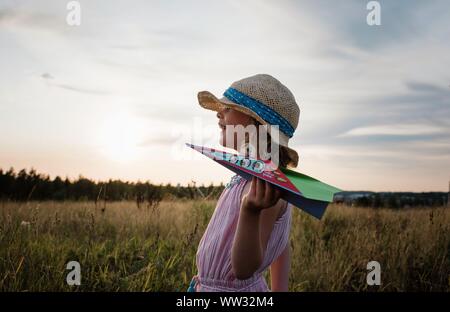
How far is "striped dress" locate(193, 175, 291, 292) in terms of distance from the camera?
2145mm

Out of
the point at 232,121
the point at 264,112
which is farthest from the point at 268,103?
the point at 232,121

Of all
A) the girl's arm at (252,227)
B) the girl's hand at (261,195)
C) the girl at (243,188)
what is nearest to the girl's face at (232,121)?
the girl at (243,188)

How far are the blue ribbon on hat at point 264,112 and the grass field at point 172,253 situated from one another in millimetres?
1802

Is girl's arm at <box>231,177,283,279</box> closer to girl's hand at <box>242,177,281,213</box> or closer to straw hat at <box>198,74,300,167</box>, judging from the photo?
girl's hand at <box>242,177,281,213</box>

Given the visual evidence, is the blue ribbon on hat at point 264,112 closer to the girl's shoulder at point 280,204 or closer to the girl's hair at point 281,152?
the girl's hair at point 281,152

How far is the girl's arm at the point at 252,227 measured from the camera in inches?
64.9

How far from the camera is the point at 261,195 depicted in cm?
165

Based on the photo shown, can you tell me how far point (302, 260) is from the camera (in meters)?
5.15
